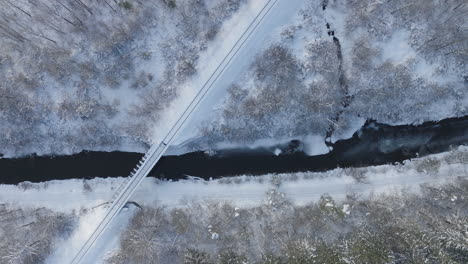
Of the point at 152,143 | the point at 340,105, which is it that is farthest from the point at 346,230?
the point at 152,143

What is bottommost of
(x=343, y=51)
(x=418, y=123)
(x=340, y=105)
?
(x=418, y=123)

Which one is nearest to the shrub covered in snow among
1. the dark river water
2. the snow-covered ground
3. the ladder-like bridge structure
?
the snow-covered ground

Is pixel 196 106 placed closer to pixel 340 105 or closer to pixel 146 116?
pixel 146 116

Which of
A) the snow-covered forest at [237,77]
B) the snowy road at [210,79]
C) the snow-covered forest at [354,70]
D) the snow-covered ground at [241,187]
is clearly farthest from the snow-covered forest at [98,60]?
the snow-covered forest at [354,70]

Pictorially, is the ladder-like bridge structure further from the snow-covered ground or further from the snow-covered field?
the snow-covered ground

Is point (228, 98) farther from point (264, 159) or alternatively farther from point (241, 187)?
point (241, 187)

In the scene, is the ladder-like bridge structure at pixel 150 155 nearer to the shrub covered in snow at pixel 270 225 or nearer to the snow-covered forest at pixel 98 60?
the snow-covered forest at pixel 98 60

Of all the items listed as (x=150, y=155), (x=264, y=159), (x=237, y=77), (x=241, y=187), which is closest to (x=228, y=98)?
(x=237, y=77)
